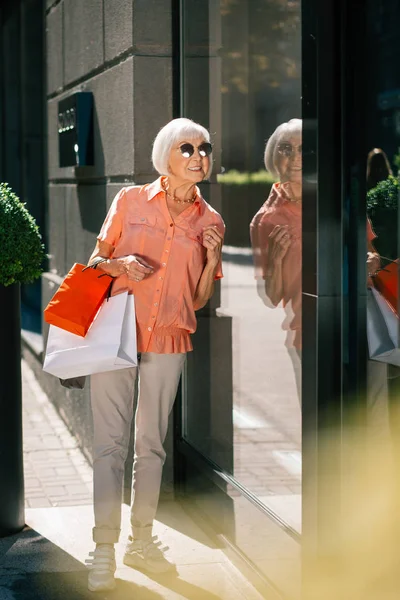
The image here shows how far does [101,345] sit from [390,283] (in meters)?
1.50

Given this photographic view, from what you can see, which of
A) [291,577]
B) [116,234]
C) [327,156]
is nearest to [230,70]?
[116,234]

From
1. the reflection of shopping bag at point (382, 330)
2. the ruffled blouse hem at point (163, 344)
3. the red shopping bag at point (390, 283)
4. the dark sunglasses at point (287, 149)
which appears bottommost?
the ruffled blouse hem at point (163, 344)

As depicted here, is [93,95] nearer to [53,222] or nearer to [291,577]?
[53,222]

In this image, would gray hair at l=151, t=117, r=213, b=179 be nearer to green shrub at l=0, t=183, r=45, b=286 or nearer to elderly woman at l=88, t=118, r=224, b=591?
elderly woman at l=88, t=118, r=224, b=591

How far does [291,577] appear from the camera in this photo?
447cm

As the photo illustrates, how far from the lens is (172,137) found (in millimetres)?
4703

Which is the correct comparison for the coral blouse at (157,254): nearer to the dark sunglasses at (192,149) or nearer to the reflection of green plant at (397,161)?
the dark sunglasses at (192,149)

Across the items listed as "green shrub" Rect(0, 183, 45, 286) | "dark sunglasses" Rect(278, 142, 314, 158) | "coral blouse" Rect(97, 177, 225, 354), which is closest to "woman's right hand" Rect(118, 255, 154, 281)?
"coral blouse" Rect(97, 177, 225, 354)

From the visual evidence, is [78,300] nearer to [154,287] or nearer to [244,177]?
[154,287]

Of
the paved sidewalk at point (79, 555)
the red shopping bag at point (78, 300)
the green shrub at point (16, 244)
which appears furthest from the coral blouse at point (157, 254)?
the paved sidewalk at point (79, 555)

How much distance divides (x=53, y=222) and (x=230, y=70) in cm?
394

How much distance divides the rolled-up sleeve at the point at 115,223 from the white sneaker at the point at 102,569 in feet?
4.51

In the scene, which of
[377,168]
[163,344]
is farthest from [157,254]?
[377,168]

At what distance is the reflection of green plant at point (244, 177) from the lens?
470cm
